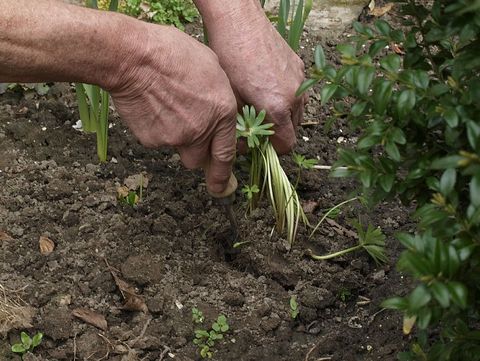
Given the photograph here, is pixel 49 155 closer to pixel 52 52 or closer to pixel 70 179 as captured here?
pixel 70 179

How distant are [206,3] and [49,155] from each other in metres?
0.78

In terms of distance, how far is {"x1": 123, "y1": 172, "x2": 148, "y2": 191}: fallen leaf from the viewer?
2.51 m

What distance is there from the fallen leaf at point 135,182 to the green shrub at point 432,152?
3.65 ft

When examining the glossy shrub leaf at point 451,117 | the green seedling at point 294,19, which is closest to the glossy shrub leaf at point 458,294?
the glossy shrub leaf at point 451,117

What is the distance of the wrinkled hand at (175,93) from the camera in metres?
1.92

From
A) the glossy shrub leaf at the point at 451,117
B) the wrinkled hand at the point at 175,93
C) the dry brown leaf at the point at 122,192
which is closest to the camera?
the glossy shrub leaf at the point at 451,117

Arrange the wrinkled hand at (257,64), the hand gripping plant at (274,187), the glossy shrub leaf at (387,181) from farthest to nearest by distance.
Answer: the hand gripping plant at (274,187) → the wrinkled hand at (257,64) → the glossy shrub leaf at (387,181)

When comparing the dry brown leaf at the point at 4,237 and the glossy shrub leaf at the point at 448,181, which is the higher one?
the glossy shrub leaf at the point at 448,181

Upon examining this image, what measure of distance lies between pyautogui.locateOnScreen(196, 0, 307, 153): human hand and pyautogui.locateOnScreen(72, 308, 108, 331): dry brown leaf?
27.6 inches

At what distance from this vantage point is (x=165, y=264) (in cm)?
230

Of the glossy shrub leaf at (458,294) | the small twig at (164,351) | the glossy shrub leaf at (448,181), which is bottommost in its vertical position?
the small twig at (164,351)

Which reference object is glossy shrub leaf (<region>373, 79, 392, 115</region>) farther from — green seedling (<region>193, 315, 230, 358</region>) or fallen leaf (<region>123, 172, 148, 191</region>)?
fallen leaf (<region>123, 172, 148, 191</region>)

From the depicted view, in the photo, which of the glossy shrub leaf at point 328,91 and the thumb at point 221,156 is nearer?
the glossy shrub leaf at point 328,91

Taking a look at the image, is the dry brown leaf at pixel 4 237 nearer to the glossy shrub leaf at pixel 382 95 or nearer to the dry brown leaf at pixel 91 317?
the dry brown leaf at pixel 91 317
